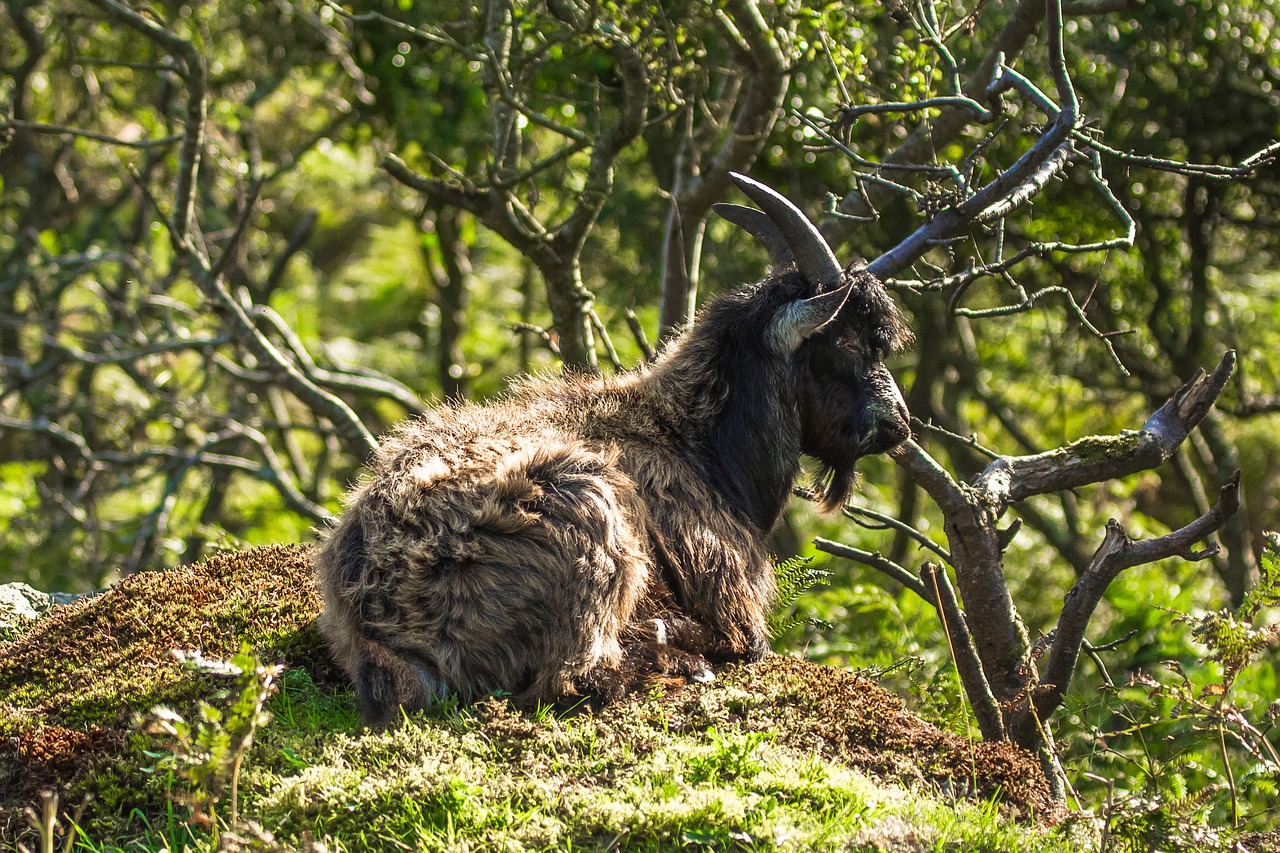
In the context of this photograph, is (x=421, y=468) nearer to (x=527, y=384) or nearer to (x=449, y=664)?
(x=449, y=664)

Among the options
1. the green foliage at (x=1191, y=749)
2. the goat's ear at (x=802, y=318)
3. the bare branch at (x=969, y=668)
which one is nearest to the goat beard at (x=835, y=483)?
the goat's ear at (x=802, y=318)

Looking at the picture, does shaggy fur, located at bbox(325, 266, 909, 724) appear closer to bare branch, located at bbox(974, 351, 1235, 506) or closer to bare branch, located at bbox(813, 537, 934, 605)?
bare branch, located at bbox(813, 537, 934, 605)

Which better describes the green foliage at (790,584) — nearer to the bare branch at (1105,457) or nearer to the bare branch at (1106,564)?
the bare branch at (1105,457)

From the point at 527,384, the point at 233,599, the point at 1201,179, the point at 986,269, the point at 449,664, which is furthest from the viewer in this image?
the point at 1201,179

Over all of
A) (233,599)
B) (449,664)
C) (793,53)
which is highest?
(793,53)

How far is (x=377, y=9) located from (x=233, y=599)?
20.4 ft

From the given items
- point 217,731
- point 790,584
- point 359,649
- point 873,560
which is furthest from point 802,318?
point 217,731

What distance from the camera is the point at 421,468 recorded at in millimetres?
4934

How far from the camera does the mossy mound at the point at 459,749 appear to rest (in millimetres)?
3902

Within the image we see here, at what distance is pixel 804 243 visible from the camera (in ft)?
18.5

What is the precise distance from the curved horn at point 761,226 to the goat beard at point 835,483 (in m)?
1.08

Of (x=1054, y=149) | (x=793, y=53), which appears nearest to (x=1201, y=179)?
(x=793, y=53)

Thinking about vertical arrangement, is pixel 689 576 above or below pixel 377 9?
below

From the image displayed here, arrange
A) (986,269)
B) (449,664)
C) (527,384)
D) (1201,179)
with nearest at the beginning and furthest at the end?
(449,664), (986,269), (527,384), (1201,179)
